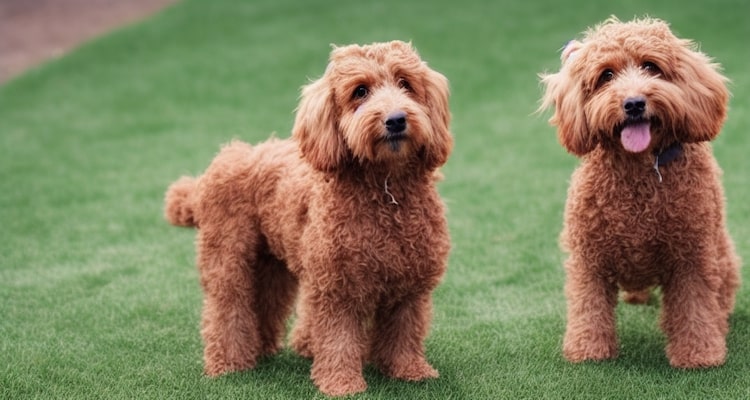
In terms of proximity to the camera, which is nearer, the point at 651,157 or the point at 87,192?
the point at 651,157

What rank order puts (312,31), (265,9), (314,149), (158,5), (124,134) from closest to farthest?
(314,149), (124,134), (312,31), (265,9), (158,5)

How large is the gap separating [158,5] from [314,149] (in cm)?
1435

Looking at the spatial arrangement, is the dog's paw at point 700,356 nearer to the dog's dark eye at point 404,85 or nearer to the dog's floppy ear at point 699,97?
the dog's floppy ear at point 699,97

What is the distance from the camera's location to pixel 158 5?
17.8 m

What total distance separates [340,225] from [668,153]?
1487 millimetres

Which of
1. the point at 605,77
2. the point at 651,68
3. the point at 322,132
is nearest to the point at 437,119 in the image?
the point at 322,132

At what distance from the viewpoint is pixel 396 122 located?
408 centimetres

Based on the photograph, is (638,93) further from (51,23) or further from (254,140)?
(51,23)

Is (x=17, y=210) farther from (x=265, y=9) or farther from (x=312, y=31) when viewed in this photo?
(x=265, y=9)

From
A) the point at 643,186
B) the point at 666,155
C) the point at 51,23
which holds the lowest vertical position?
the point at 643,186

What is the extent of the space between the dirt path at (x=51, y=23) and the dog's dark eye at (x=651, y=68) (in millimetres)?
11249

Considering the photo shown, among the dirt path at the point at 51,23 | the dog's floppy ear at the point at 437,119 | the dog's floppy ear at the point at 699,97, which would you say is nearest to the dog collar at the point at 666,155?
the dog's floppy ear at the point at 699,97

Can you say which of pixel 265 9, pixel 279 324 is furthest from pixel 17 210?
pixel 265 9

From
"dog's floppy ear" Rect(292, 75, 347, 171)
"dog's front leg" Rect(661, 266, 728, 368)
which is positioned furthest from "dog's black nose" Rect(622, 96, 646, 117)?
"dog's floppy ear" Rect(292, 75, 347, 171)
